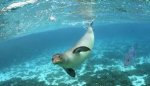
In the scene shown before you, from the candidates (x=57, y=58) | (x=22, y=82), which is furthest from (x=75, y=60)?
(x=22, y=82)

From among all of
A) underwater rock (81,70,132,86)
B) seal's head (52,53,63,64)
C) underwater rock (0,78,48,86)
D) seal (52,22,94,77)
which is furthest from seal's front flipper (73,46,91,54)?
underwater rock (0,78,48,86)

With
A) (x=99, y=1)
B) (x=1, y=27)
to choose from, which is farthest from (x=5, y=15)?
(x=99, y=1)

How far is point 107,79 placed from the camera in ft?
63.7

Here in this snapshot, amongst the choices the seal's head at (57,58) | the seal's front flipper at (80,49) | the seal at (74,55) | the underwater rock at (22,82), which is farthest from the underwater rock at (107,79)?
the seal's head at (57,58)

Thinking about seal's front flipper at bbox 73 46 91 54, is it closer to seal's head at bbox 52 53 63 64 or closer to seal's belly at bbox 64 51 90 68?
seal's belly at bbox 64 51 90 68

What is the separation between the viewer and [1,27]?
2783cm

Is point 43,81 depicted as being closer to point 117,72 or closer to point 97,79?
point 97,79

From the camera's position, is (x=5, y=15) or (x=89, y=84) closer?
(x=89, y=84)

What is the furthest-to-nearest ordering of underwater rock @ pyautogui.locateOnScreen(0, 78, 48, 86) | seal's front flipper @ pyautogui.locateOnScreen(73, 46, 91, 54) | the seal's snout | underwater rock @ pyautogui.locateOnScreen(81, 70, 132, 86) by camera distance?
underwater rock @ pyautogui.locateOnScreen(0, 78, 48, 86) → underwater rock @ pyautogui.locateOnScreen(81, 70, 132, 86) → seal's front flipper @ pyautogui.locateOnScreen(73, 46, 91, 54) → the seal's snout

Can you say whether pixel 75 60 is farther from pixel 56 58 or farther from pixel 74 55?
pixel 56 58

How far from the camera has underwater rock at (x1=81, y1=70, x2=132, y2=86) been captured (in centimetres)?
1866

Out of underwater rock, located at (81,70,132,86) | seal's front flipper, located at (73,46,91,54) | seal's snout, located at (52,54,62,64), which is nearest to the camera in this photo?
seal's snout, located at (52,54,62,64)

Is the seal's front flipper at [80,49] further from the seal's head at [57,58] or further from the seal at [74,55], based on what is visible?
the seal's head at [57,58]

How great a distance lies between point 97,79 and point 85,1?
23.1 ft
